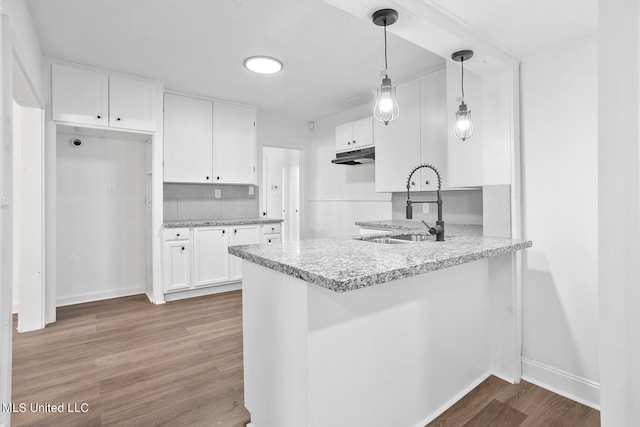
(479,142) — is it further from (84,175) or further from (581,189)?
(84,175)

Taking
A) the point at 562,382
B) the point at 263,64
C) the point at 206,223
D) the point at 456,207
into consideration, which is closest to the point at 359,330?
the point at 562,382

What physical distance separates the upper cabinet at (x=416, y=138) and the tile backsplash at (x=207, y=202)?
6.62ft

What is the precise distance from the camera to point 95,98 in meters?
3.21

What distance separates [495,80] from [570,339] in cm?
171

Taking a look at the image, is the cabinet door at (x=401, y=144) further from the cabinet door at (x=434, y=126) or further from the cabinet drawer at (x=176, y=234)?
the cabinet drawer at (x=176, y=234)

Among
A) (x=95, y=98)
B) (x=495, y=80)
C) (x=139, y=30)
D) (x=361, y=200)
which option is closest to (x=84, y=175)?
(x=95, y=98)

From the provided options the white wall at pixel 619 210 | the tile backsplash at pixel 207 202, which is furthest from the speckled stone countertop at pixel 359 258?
the tile backsplash at pixel 207 202

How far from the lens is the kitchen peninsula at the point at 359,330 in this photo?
4.01 feet

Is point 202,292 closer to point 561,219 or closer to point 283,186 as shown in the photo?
point 283,186

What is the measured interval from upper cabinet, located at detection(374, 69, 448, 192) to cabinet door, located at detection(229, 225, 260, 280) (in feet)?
5.58

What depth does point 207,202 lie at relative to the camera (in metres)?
4.39

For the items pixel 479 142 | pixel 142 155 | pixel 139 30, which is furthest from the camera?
pixel 142 155

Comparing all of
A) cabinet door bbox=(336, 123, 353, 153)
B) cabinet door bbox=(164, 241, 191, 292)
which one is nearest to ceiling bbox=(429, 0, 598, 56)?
cabinet door bbox=(336, 123, 353, 153)

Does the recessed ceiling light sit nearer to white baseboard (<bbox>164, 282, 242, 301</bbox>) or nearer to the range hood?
the range hood
